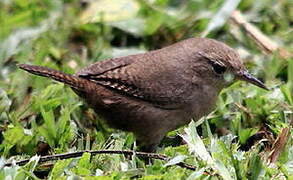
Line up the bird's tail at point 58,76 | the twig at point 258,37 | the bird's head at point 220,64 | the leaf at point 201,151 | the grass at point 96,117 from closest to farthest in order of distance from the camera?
1. the leaf at point 201,151
2. the grass at point 96,117
3. the bird's tail at point 58,76
4. the bird's head at point 220,64
5. the twig at point 258,37

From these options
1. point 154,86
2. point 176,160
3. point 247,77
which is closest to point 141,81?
point 154,86

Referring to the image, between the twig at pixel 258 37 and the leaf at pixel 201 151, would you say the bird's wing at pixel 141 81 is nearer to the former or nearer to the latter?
the leaf at pixel 201 151

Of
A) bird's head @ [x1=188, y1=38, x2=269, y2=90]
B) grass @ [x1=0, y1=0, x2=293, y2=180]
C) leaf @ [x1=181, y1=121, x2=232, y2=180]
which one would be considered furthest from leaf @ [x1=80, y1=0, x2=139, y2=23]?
leaf @ [x1=181, y1=121, x2=232, y2=180]

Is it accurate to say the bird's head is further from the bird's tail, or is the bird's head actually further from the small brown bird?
the bird's tail

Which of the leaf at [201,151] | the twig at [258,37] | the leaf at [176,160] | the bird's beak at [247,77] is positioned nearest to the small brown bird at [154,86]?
the bird's beak at [247,77]

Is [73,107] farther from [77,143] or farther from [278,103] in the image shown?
[278,103]

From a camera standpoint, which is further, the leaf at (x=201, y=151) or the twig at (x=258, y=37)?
the twig at (x=258, y=37)

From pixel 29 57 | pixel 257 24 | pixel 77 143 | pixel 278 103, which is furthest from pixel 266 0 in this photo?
pixel 77 143
